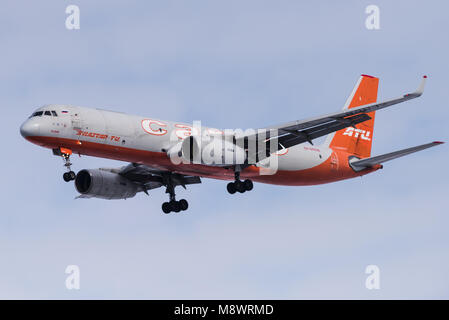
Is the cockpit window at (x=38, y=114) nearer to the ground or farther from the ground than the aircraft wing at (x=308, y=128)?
farther from the ground

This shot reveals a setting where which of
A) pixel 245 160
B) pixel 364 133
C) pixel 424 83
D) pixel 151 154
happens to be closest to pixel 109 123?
pixel 151 154

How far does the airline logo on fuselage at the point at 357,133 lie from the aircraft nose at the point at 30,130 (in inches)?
984

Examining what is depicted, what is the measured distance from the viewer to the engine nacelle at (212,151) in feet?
171

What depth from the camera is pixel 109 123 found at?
5103cm

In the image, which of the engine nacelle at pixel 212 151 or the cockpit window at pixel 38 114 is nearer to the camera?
the cockpit window at pixel 38 114

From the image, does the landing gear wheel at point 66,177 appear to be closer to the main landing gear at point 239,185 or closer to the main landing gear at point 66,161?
the main landing gear at point 66,161

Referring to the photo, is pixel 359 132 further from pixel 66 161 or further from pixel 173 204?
pixel 66 161

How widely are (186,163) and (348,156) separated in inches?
604

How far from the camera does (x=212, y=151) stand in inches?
2076

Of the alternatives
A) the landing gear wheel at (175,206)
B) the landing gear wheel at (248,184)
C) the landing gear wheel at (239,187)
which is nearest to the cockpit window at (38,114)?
the landing gear wheel at (239,187)

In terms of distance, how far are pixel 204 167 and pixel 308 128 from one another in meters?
7.02

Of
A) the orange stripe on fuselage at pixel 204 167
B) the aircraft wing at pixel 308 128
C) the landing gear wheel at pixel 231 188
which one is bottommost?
the landing gear wheel at pixel 231 188

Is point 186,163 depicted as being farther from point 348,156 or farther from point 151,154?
point 348,156

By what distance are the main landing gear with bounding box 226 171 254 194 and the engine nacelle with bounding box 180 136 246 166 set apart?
6.04 ft
